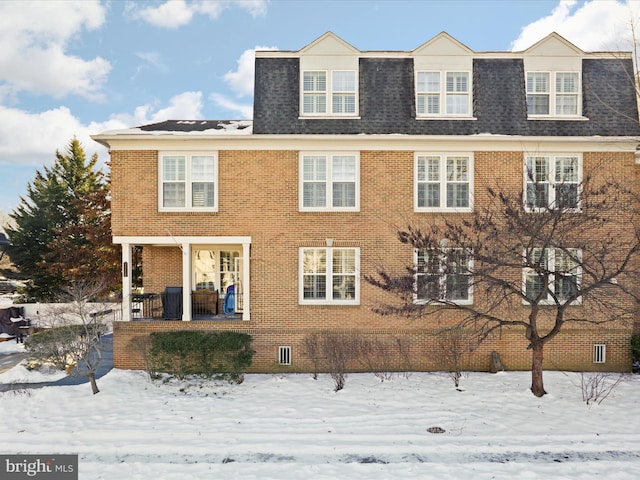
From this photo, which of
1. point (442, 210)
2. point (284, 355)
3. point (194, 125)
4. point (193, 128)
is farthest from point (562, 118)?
point (194, 125)

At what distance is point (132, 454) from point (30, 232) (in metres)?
25.0

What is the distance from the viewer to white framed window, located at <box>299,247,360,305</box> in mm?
11875

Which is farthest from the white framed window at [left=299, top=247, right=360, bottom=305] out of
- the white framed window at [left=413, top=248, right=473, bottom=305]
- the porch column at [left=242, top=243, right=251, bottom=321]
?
the white framed window at [left=413, top=248, right=473, bottom=305]

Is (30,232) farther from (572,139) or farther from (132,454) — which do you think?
(572,139)

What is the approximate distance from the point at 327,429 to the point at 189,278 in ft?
21.1

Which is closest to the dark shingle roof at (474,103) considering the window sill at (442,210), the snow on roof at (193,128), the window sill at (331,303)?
the snow on roof at (193,128)

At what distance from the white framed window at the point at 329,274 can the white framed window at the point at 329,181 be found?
134 cm

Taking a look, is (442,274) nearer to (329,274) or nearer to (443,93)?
(329,274)

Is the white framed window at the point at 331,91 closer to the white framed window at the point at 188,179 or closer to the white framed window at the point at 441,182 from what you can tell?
the white framed window at the point at 441,182

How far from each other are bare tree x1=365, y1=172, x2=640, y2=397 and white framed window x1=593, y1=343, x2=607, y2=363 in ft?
2.82

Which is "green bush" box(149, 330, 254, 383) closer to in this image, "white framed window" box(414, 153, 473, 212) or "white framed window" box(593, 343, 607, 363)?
"white framed window" box(414, 153, 473, 212)

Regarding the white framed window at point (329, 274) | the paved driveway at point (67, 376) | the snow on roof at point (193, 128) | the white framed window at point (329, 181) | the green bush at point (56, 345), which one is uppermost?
the snow on roof at point (193, 128)

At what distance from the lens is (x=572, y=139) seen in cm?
1152

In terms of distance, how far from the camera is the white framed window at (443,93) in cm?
1223
